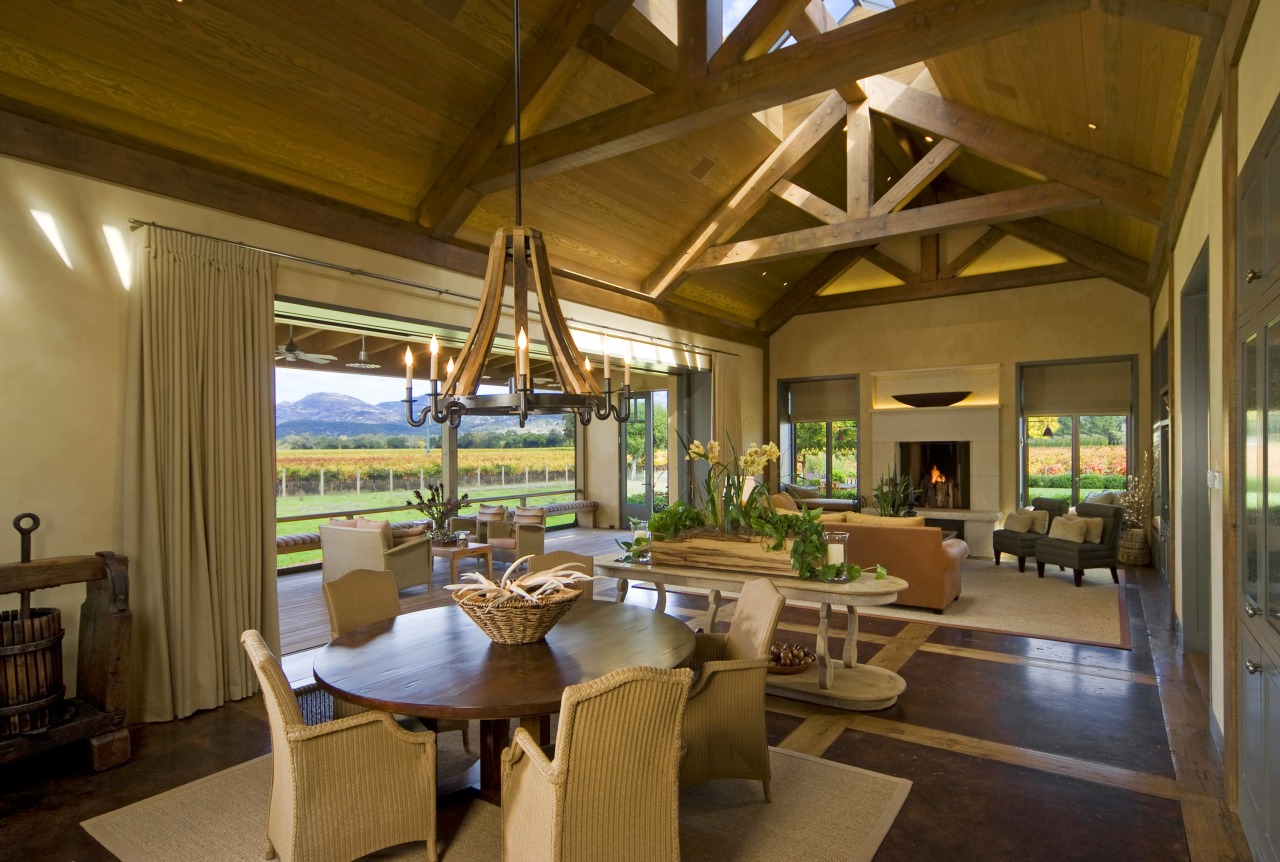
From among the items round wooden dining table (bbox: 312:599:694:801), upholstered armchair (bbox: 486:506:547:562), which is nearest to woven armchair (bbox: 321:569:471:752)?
round wooden dining table (bbox: 312:599:694:801)

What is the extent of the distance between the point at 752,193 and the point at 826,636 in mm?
5295

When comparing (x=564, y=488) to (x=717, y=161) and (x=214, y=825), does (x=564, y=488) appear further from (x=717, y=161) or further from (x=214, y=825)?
(x=214, y=825)

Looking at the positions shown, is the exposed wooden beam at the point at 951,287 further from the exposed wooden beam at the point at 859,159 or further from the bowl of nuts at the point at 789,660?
the bowl of nuts at the point at 789,660

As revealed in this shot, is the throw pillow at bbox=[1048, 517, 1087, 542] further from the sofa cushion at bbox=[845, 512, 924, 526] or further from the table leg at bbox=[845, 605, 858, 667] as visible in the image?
the table leg at bbox=[845, 605, 858, 667]

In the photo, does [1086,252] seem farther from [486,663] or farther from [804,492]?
[486,663]

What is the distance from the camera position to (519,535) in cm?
742

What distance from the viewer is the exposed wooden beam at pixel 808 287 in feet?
34.2

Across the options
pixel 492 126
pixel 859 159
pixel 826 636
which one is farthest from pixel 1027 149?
pixel 826 636

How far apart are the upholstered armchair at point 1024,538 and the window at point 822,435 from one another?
2.68 meters

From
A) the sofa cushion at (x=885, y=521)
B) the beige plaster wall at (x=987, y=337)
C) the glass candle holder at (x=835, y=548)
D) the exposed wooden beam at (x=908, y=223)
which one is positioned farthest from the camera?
the beige plaster wall at (x=987, y=337)

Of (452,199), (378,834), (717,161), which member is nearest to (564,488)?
(717,161)

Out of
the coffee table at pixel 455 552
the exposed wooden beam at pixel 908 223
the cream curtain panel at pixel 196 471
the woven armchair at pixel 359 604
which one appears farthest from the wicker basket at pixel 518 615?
the exposed wooden beam at pixel 908 223

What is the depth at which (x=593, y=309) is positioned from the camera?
763 cm

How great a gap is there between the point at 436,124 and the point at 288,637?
3.92m
